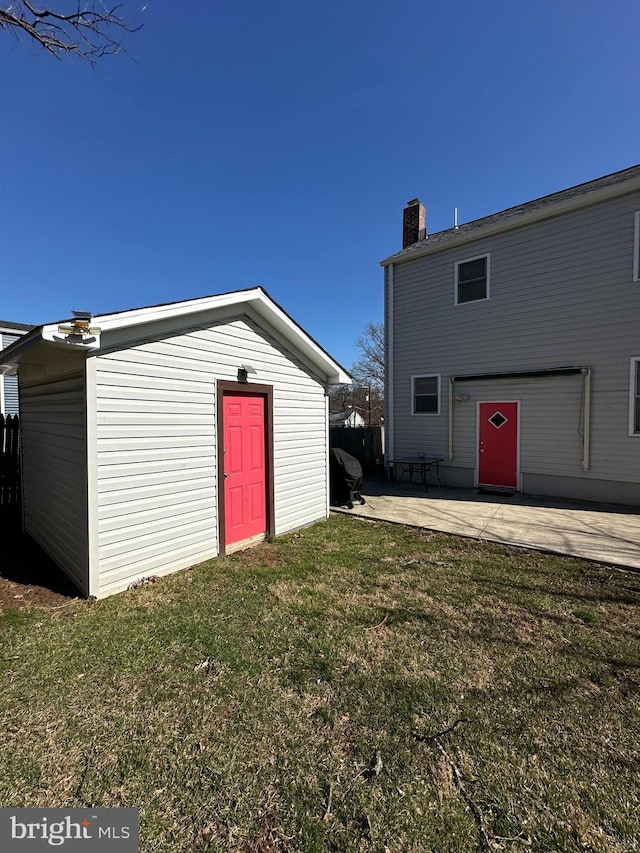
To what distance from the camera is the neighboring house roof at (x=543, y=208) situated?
7.53 meters

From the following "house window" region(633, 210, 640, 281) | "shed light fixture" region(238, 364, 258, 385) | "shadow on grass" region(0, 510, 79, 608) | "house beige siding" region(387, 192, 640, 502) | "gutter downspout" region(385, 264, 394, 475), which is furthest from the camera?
"gutter downspout" region(385, 264, 394, 475)

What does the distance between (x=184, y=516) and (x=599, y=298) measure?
9.44 metres

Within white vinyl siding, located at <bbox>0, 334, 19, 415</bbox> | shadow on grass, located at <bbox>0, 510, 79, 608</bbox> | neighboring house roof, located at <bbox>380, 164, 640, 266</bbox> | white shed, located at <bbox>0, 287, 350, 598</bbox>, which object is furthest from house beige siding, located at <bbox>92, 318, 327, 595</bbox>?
white vinyl siding, located at <bbox>0, 334, 19, 415</bbox>

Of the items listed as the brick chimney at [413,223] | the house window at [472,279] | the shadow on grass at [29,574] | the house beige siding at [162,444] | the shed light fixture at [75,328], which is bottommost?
the shadow on grass at [29,574]

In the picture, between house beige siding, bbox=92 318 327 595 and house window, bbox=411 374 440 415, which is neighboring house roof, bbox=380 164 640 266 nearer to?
house window, bbox=411 374 440 415

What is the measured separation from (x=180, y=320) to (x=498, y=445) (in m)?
8.24

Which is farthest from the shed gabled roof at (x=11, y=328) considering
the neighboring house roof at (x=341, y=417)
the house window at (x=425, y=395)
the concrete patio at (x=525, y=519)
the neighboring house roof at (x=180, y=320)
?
the neighboring house roof at (x=341, y=417)

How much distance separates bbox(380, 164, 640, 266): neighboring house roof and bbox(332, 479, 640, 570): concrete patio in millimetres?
6635

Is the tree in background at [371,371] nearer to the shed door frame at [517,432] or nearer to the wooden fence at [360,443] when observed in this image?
the wooden fence at [360,443]

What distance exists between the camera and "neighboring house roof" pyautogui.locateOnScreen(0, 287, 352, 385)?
11.6ft

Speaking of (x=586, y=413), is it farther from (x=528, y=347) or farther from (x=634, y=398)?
(x=528, y=347)

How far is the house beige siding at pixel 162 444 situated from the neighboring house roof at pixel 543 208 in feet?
22.5

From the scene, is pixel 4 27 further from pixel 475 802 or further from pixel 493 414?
pixel 493 414

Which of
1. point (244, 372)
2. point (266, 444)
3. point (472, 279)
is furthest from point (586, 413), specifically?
point (244, 372)
